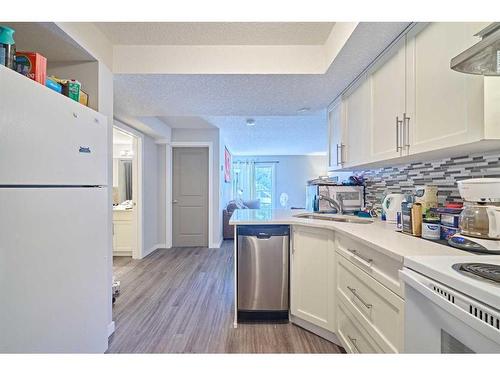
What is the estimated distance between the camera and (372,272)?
49.2 inches

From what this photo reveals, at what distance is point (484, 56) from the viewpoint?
854 millimetres

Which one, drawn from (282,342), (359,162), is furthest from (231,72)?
(282,342)

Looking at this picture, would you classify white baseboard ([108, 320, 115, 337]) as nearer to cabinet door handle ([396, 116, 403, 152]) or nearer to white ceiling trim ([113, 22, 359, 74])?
white ceiling trim ([113, 22, 359, 74])

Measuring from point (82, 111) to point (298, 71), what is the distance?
150cm

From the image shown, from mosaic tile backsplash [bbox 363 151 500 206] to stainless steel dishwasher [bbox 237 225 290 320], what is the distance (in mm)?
954

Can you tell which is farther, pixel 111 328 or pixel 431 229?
pixel 111 328

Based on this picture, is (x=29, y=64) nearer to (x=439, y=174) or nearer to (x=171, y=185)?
(x=439, y=174)

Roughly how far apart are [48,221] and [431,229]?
186 cm

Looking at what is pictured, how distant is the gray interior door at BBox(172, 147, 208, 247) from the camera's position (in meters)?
5.00

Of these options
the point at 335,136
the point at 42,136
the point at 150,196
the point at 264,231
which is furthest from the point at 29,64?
the point at 150,196

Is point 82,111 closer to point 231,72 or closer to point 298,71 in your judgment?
point 231,72

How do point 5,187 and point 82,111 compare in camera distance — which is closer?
point 5,187

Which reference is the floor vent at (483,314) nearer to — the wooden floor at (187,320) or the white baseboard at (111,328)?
the wooden floor at (187,320)
